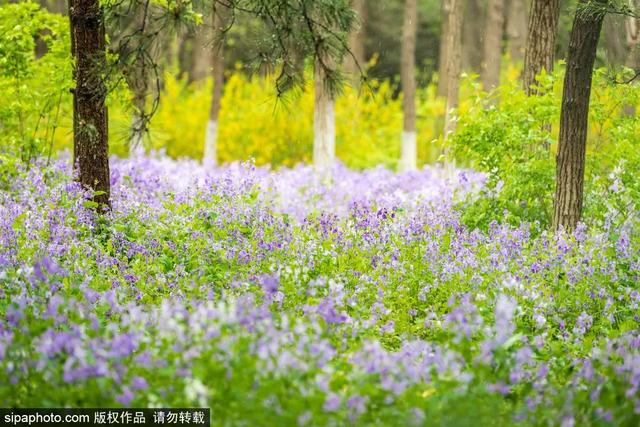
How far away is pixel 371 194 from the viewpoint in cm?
1272

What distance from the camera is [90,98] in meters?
8.23

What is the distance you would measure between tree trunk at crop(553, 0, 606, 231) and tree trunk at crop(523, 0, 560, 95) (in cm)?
154

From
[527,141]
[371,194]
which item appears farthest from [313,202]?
[527,141]

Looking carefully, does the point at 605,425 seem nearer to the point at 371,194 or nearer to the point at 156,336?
the point at 156,336

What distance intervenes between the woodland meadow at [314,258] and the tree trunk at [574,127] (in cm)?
2

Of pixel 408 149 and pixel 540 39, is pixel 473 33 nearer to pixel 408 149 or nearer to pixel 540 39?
pixel 408 149

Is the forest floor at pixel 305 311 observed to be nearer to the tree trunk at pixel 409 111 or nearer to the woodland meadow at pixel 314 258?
the woodland meadow at pixel 314 258

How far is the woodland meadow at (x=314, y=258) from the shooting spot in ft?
14.0

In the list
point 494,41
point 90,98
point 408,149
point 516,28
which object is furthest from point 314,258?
point 516,28

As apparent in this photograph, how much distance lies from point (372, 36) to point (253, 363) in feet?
104

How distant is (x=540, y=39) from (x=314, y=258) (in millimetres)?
4669

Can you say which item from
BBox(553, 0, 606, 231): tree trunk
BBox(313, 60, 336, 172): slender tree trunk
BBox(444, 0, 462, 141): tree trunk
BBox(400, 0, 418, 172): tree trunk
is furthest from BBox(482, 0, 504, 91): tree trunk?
BBox(553, 0, 606, 231): tree trunk

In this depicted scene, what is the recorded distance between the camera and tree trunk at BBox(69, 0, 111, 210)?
318 inches

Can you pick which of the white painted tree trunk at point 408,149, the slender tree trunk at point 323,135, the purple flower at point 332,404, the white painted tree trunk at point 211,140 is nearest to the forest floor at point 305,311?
the purple flower at point 332,404
